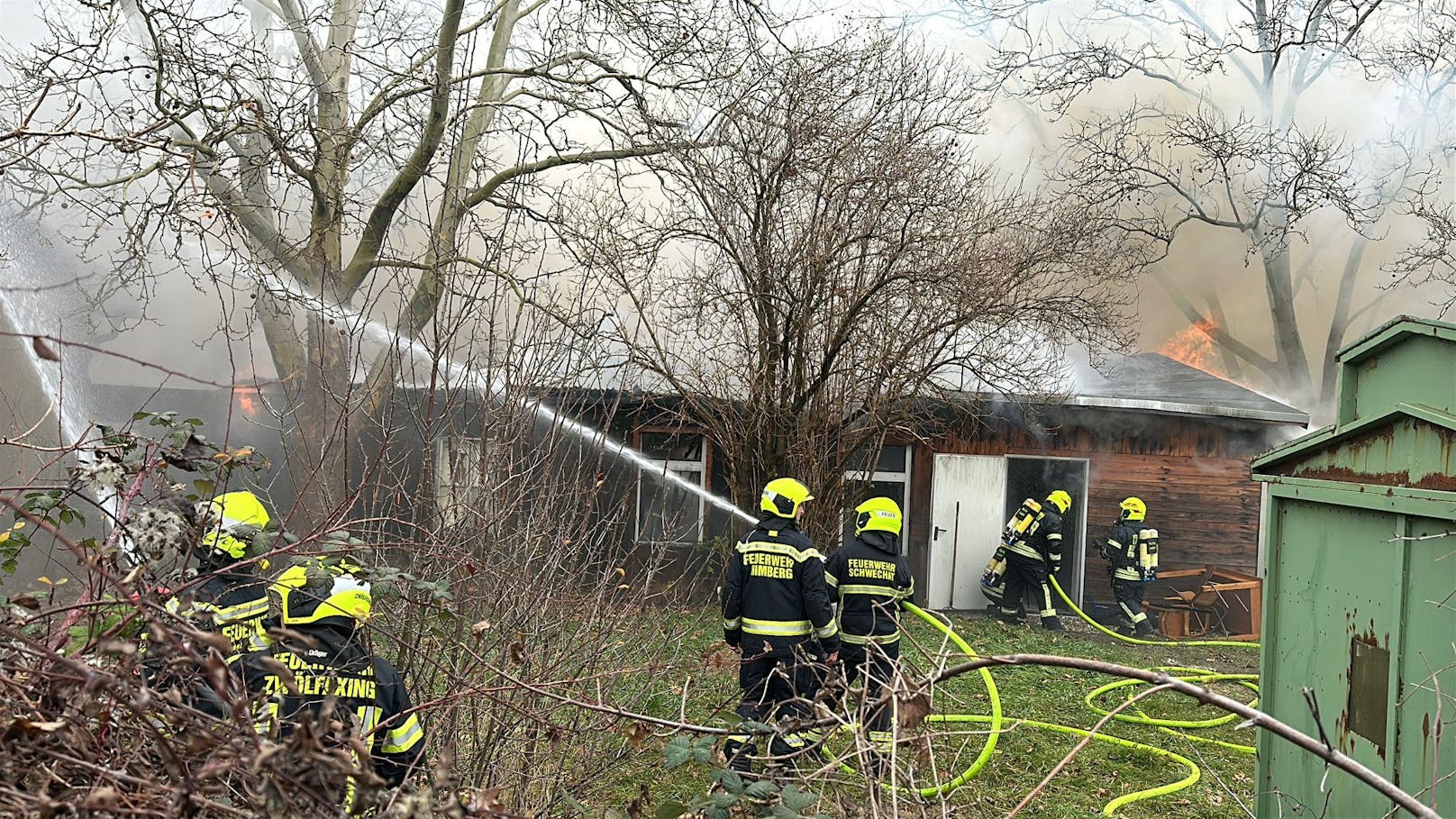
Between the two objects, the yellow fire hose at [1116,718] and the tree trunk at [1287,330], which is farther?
the tree trunk at [1287,330]

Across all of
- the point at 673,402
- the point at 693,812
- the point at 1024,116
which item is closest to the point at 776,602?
the point at 693,812

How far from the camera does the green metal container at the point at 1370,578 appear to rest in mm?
3834

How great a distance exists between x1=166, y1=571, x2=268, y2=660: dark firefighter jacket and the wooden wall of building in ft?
35.1

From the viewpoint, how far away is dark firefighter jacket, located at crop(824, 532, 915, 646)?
664 centimetres

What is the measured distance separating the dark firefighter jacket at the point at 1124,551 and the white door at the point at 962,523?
1.43m

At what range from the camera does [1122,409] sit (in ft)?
42.7

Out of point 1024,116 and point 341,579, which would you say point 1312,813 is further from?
point 1024,116

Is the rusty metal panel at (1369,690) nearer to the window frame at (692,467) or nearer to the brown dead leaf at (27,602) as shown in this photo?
the brown dead leaf at (27,602)

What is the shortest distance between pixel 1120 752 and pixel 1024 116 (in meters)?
20.6

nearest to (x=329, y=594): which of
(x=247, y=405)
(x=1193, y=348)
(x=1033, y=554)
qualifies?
(x=1033, y=554)

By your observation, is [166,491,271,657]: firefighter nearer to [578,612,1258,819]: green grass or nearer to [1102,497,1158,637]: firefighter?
[578,612,1258,819]: green grass

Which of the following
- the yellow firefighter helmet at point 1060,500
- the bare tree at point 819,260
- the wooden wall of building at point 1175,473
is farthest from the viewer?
the wooden wall of building at point 1175,473

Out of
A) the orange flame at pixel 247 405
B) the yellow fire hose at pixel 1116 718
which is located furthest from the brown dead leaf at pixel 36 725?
the orange flame at pixel 247 405

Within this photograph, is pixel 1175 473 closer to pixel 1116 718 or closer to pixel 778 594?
pixel 1116 718
